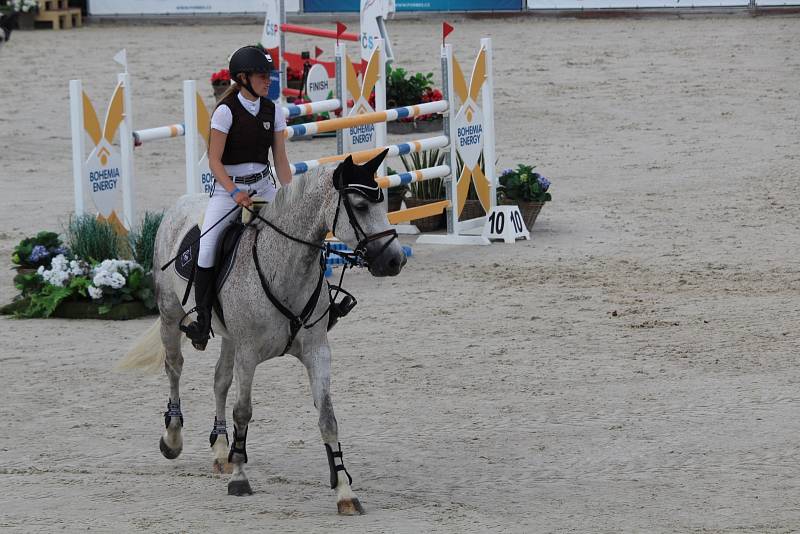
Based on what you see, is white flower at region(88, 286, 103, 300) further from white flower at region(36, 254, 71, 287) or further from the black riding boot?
the black riding boot

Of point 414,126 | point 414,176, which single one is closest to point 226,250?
point 414,176

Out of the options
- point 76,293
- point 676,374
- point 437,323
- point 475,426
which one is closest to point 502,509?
Answer: point 475,426

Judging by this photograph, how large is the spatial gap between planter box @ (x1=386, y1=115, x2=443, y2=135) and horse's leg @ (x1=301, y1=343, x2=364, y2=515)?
12.3 meters

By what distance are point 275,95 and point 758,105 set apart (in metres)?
6.68

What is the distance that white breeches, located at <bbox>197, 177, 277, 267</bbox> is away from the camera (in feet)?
22.0

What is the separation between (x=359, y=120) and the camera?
11867 millimetres

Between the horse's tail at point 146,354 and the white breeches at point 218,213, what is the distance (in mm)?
1020

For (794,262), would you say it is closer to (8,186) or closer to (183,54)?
(8,186)

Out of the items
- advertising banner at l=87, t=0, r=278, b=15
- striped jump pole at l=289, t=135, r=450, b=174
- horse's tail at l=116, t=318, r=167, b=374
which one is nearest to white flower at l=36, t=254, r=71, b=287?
striped jump pole at l=289, t=135, r=450, b=174

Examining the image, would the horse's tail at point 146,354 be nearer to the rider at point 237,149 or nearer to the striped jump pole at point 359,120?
the rider at point 237,149

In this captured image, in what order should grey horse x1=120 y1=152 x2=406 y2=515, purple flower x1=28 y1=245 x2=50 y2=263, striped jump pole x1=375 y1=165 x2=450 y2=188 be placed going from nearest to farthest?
grey horse x1=120 y1=152 x2=406 y2=515 → purple flower x1=28 y1=245 x2=50 y2=263 → striped jump pole x1=375 y1=165 x2=450 y2=188

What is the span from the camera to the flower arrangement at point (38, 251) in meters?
10.9

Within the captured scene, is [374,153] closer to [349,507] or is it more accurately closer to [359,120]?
[359,120]

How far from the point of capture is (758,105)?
19406mm
